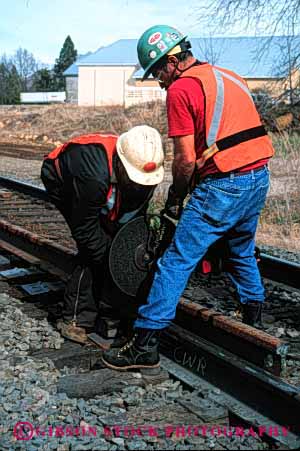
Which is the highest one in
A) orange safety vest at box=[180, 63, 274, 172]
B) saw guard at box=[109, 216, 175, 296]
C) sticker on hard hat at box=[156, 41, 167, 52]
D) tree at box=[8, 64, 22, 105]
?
Result: tree at box=[8, 64, 22, 105]

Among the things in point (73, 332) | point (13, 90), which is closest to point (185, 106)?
point (73, 332)

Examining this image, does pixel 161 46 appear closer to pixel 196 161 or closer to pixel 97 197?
pixel 196 161

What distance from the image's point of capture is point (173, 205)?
186 inches

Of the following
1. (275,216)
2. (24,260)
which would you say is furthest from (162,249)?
(275,216)

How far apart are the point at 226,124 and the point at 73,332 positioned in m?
1.91

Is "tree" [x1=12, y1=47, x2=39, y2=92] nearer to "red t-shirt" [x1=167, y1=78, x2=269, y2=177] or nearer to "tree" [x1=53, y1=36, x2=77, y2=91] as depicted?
"tree" [x1=53, y1=36, x2=77, y2=91]

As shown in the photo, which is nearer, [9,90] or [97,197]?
[97,197]

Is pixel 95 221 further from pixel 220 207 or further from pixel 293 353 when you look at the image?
pixel 293 353

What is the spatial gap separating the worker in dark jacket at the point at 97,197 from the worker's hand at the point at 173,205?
0.15 metres

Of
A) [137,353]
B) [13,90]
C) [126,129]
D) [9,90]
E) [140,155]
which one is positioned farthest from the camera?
[9,90]

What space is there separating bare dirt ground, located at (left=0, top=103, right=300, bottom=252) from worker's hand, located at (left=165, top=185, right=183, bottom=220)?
12.1 ft

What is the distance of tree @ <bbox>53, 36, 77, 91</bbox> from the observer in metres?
111

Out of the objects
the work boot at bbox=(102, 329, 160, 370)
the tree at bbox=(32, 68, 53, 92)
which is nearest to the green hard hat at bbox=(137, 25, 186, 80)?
the work boot at bbox=(102, 329, 160, 370)

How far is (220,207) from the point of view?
4.26 meters
